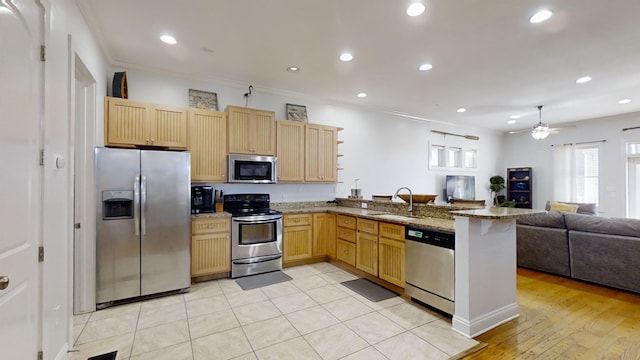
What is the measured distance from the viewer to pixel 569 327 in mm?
2648

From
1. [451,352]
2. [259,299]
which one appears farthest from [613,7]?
[259,299]

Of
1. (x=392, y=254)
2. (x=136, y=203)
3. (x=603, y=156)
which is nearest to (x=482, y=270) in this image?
(x=392, y=254)

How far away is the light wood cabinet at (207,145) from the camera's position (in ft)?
12.7

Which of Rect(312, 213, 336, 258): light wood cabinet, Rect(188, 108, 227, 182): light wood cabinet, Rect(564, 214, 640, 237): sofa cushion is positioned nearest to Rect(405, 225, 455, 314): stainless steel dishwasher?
Rect(312, 213, 336, 258): light wood cabinet

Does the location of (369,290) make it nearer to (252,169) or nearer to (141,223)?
Result: (252,169)

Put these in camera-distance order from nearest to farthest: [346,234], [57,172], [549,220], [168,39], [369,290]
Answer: [57,172], [168,39], [369,290], [549,220], [346,234]

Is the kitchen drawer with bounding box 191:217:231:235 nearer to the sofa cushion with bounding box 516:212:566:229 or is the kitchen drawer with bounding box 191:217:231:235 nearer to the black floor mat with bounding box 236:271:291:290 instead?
the black floor mat with bounding box 236:271:291:290

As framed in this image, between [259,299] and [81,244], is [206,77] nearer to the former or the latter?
[81,244]

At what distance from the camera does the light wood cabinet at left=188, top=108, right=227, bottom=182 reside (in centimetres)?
388

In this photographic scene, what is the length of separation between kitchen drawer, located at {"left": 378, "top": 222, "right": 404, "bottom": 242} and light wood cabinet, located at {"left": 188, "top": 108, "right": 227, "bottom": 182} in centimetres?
235

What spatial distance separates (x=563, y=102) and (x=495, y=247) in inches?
185

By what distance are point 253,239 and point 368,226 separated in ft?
5.38

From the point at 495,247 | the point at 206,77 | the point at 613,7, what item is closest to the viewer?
the point at 613,7

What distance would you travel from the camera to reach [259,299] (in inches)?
→ 127
